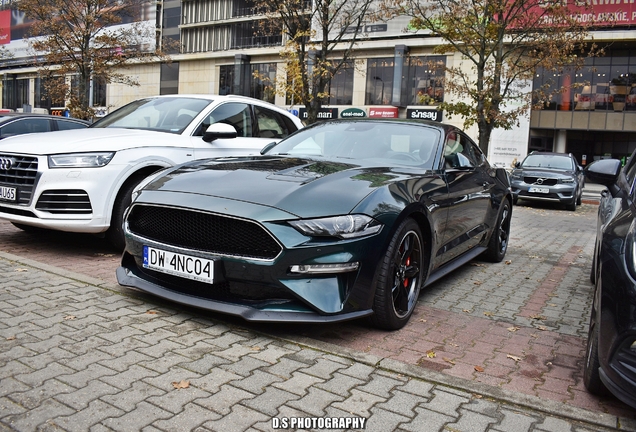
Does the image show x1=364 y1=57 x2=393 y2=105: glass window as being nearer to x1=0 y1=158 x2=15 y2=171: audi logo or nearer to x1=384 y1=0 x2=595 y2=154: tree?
x1=384 y1=0 x2=595 y2=154: tree

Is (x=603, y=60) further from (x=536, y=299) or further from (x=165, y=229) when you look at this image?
(x=165, y=229)

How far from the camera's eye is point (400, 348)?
11.8ft

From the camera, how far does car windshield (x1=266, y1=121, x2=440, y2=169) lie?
15.8 feet

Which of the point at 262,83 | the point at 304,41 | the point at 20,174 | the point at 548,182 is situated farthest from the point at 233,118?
the point at 262,83

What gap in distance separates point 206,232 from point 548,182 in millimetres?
15075

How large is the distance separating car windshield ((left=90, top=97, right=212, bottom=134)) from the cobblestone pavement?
83.4 inches

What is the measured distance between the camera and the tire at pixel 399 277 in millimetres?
3660

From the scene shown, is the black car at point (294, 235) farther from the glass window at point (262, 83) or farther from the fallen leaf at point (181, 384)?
the glass window at point (262, 83)

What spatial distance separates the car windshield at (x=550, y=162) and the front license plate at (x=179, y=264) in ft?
51.2

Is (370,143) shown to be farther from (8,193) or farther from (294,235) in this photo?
(8,193)

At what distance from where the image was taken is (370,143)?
16.3 feet

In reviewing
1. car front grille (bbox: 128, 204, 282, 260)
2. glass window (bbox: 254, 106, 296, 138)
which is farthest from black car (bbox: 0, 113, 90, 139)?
car front grille (bbox: 128, 204, 282, 260)

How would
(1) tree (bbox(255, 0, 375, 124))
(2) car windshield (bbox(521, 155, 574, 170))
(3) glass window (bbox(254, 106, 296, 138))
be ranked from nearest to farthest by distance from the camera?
(3) glass window (bbox(254, 106, 296, 138)), (1) tree (bbox(255, 0, 375, 124)), (2) car windshield (bbox(521, 155, 574, 170))

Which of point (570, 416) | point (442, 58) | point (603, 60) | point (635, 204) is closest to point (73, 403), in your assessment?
point (570, 416)
